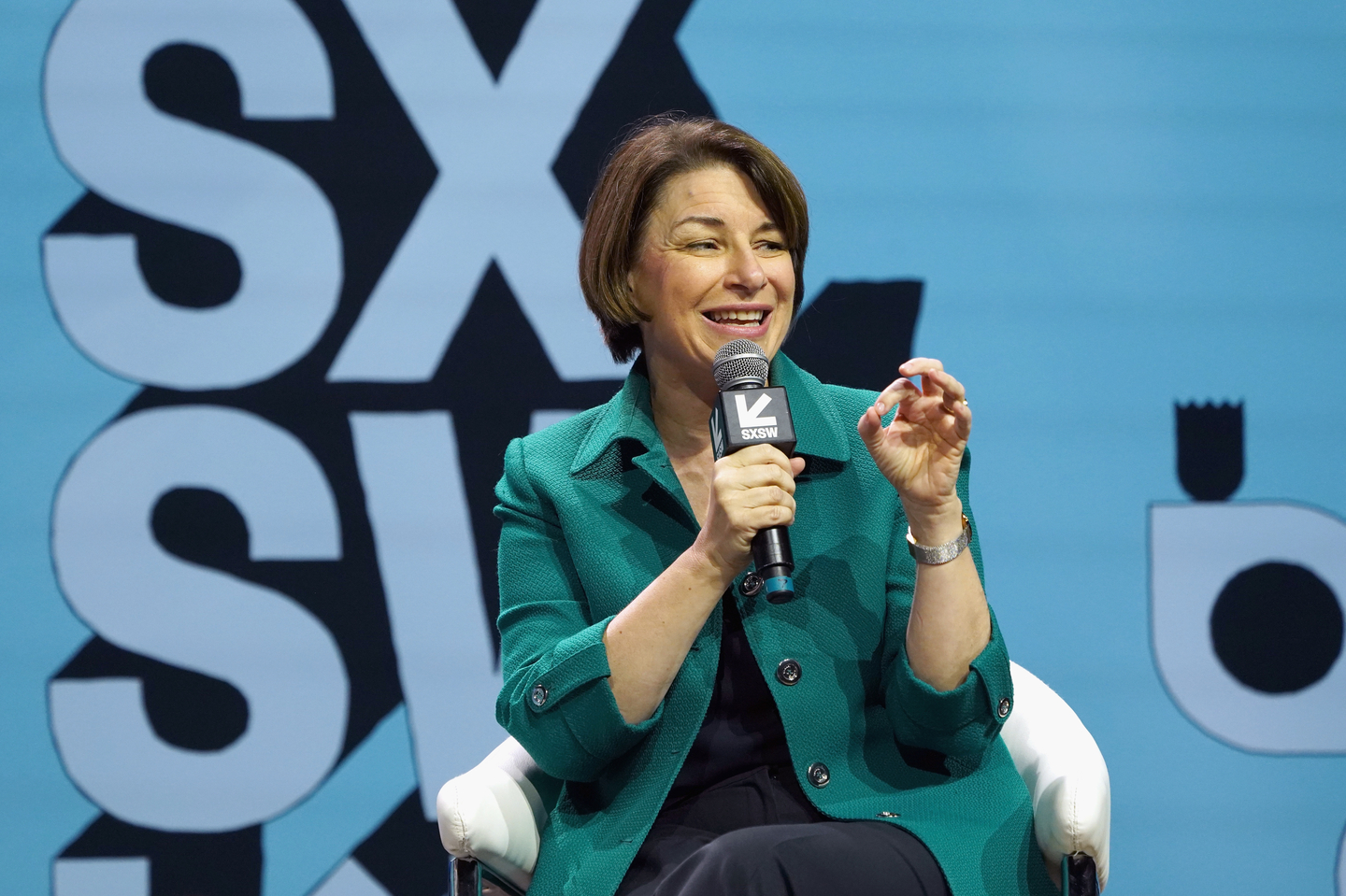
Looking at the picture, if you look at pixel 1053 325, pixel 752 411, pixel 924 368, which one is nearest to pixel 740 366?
pixel 752 411

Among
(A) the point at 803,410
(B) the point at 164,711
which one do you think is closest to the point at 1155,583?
(A) the point at 803,410

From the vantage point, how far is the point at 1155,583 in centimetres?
308

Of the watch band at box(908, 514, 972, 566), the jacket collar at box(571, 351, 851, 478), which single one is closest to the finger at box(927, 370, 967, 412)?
the watch band at box(908, 514, 972, 566)

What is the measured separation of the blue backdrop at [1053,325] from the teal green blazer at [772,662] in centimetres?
121

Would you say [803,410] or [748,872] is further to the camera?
[803,410]

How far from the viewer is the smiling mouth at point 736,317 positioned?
190 centimetres

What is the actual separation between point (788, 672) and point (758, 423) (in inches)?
16.0

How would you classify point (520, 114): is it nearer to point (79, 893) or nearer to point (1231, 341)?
point (1231, 341)

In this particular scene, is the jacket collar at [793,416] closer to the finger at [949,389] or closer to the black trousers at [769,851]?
the finger at [949,389]

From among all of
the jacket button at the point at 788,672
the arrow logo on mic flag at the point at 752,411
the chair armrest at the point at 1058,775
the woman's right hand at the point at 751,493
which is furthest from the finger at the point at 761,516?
the chair armrest at the point at 1058,775

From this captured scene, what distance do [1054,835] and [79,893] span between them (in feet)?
7.76

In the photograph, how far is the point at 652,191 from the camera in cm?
200

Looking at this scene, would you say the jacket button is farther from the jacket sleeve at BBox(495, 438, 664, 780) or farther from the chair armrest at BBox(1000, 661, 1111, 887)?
the chair armrest at BBox(1000, 661, 1111, 887)

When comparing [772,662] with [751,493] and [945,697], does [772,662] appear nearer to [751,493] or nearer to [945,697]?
[945,697]
